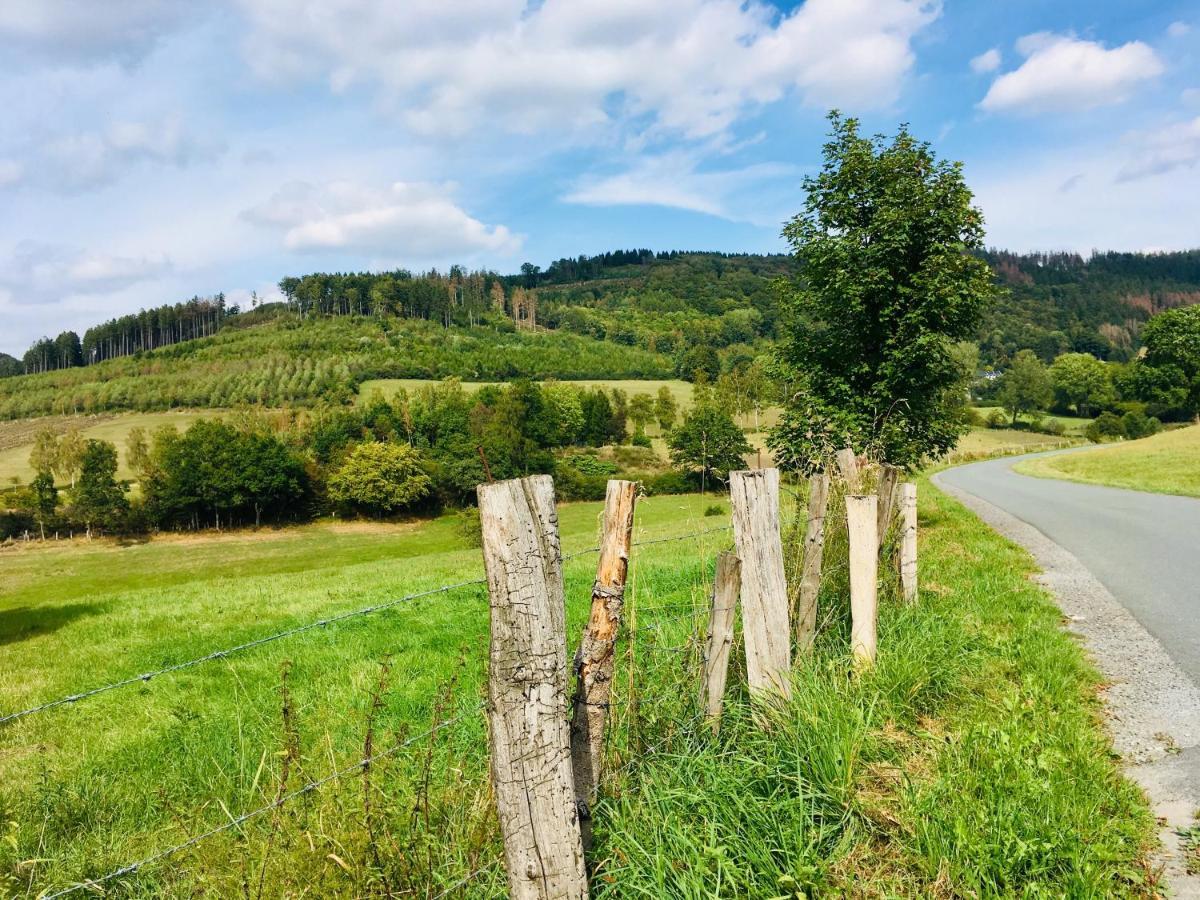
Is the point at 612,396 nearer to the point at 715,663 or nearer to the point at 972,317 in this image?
the point at 972,317

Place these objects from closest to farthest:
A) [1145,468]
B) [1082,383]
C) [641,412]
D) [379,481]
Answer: [1145,468] < [379,481] < [1082,383] < [641,412]

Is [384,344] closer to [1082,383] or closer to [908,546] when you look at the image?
[1082,383]

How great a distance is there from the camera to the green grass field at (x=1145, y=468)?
24594 millimetres

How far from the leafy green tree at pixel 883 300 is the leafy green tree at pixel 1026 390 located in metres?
92.2

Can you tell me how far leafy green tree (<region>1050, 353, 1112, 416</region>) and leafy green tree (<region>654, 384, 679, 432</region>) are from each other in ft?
178

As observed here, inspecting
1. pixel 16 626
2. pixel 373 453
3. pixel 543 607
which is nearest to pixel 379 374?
pixel 373 453

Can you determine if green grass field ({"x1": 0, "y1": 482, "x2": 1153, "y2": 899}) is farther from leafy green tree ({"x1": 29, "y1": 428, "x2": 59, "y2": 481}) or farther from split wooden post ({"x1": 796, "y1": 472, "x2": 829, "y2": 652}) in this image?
leafy green tree ({"x1": 29, "y1": 428, "x2": 59, "y2": 481})

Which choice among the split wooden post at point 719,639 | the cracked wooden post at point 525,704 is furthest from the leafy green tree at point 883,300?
the cracked wooden post at point 525,704

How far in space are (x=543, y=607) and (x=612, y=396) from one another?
113 metres

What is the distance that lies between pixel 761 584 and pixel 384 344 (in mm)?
159377

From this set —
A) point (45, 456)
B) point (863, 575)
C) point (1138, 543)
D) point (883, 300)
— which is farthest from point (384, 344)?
point (863, 575)

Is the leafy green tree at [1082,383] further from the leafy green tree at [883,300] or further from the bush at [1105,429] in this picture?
the leafy green tree at [883,300]

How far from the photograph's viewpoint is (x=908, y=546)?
22.9 ft

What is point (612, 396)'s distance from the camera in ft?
380
